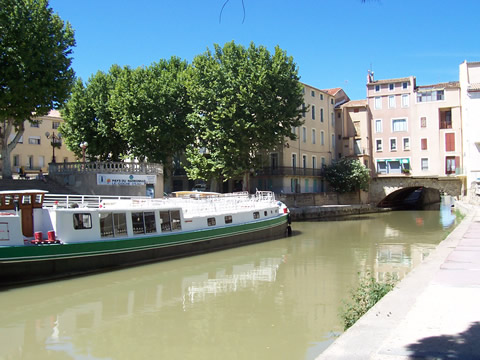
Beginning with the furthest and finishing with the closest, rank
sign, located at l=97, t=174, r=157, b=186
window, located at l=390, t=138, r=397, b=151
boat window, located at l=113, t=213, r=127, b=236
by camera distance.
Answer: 1. window, located at l=390, t=138, r=397, b=151
2. sign, located at l=97, t=174, r=157, b=186
3. boat window, located at l=113, t=213, r=127, b=236

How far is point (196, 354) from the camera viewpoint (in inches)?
349

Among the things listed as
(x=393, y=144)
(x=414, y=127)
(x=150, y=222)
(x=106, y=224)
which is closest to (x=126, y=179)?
(x=150, y=222)

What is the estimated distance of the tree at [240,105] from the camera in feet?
111

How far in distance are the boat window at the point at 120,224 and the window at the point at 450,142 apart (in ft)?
138

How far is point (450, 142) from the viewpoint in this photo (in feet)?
163

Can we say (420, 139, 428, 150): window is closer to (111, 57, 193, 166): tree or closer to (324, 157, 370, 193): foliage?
(324, 157, 370, 193): foliage

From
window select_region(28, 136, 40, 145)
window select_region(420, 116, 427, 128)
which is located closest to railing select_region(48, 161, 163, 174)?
window select_region(28, 136, 40, 145)

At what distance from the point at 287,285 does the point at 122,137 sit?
2615 cm

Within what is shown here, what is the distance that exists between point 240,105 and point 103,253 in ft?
64.5

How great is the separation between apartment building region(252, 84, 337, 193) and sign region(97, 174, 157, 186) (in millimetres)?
13341

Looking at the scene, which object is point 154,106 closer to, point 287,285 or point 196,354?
point 287,285

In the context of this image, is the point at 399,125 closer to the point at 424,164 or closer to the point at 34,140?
the point at 424,164

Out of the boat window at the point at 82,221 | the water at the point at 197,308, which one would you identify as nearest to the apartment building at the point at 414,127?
the water at the point at 197,308

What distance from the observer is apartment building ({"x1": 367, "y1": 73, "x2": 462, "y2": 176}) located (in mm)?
49812
